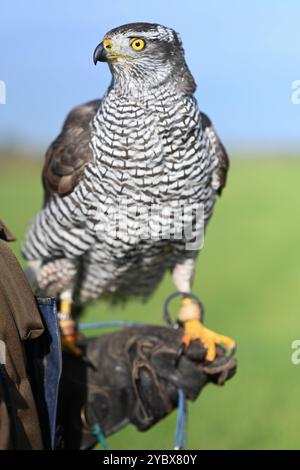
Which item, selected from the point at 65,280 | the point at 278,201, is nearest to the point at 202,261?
the point at 278,201

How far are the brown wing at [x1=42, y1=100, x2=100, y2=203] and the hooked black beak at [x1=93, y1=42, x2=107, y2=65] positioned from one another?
0.39 meters

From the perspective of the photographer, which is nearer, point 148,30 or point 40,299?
point 40,299

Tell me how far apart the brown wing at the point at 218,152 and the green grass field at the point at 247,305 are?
3.91ft

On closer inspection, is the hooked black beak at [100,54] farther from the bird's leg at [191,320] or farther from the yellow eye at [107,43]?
the bird's leg at [191,320]

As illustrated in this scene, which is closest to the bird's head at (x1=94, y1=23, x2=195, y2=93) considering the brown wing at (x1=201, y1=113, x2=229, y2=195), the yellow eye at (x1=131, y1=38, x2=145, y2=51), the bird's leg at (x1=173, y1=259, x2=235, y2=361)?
the yellow eye at (x1=131, y1=38, x2=145, y2=51)

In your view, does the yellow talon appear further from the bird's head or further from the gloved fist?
the bird's head

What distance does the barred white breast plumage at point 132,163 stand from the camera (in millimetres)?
2887

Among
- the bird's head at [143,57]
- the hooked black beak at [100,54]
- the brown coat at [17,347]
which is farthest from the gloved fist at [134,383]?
the hooked black beak at [100,54]

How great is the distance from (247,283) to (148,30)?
331 inches

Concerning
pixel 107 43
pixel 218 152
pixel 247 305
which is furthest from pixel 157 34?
pixel 247 305

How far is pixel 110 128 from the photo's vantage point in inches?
115

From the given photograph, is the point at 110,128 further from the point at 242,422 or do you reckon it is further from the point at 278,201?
the point at 278,201

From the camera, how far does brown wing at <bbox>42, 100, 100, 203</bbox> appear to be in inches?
122

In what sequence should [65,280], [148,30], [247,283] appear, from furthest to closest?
1. [247,283]
2. [65,280]
3. [148,30]
